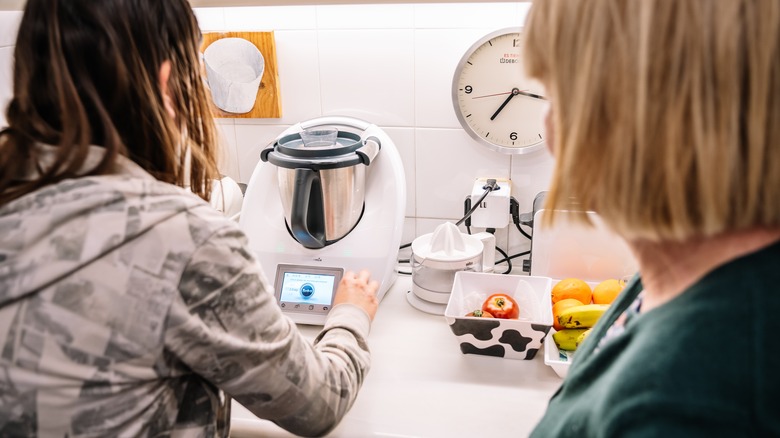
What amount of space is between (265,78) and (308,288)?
52 cm

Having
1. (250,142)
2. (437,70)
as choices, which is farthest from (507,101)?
(250,142)

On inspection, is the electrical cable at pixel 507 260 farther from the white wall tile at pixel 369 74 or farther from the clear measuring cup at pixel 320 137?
the clear measuring cup at pixel 320 137

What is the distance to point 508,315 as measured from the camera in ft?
3.34

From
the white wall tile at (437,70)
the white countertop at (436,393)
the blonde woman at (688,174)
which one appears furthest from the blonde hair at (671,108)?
the white wall tile at (437,70)

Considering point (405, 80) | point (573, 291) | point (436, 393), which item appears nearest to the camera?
point (436, 393)

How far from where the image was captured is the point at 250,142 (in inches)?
57.0

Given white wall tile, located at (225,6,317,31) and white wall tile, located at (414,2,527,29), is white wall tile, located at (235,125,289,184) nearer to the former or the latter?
white wall tile, located at (225,6,317,31)

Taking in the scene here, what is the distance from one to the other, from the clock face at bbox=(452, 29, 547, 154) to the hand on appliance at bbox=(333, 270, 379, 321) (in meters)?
0.45

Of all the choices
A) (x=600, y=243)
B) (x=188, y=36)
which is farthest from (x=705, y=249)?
(x=600, y=243)

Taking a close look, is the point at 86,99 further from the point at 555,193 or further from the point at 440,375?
the point at 440,375

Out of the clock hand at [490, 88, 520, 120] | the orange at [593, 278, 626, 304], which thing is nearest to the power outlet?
the clock hand at [490, 88, 520, 120]

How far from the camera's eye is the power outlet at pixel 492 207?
1.26 metres

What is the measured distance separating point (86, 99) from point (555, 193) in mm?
459

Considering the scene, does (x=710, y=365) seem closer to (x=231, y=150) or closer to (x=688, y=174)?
(x=688, y=174)
